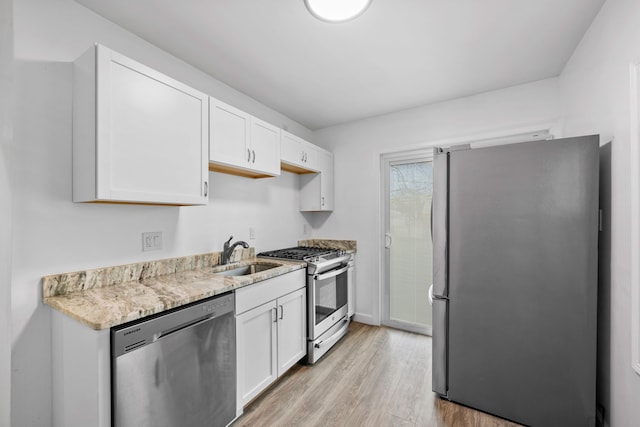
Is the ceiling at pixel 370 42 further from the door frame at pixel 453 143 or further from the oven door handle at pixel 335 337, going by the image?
the oven door handle at pixel 335 337

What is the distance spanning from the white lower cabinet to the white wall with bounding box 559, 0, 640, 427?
6.33 feet

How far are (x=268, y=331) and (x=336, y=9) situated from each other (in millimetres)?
2089

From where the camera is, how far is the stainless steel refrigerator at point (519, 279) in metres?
1.53

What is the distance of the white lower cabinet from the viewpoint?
173cm

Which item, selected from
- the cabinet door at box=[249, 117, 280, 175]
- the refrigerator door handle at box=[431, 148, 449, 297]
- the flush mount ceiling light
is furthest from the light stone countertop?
the flush mount ceiling light

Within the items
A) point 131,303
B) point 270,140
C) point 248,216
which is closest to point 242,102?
point 270,140

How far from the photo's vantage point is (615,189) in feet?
4.78

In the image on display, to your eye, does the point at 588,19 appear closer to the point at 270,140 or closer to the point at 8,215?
the point at 270,140

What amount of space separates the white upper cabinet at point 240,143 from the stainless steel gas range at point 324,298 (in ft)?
2.89

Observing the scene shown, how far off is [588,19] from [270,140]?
90.6 inches

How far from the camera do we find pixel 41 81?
139 cm

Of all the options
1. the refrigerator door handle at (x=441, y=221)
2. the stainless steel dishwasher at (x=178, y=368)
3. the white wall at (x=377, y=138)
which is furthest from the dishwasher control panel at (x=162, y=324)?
the white wall at (x=377, y=138)

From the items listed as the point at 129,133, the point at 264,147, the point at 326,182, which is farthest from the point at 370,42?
the point at 326,182

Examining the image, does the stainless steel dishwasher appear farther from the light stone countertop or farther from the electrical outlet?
the electrical outlet
